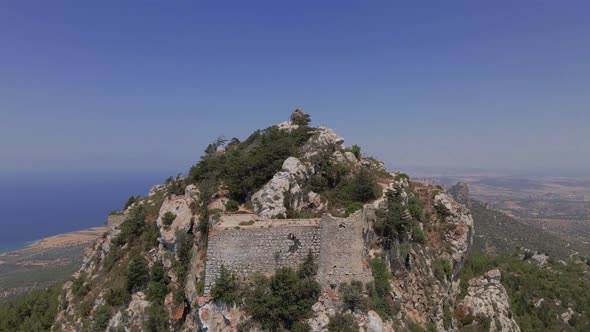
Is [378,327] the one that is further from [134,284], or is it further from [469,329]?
[134,284]

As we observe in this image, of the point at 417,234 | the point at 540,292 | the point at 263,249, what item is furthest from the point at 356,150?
the point at 540,292

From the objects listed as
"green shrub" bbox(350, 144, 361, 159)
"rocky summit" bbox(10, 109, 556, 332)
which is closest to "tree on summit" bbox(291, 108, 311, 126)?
"rocky summit" bbox(10, 109, 556, 332)

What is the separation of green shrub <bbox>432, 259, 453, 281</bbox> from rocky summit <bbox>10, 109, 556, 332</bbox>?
0.36ft

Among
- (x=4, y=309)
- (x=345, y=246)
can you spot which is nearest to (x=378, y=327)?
(x=345, y=246)

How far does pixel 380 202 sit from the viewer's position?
87.1 ft

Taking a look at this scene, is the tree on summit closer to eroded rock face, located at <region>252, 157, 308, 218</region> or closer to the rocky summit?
the rocky summit

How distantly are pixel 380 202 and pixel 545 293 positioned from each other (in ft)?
100

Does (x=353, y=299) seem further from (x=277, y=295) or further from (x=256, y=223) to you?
(x=256, y=223)

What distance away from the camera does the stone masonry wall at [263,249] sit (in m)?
21.5

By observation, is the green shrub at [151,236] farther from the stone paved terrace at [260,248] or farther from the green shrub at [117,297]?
the stone paved terrace at [260,248]

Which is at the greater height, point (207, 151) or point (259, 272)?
point (207, 151)

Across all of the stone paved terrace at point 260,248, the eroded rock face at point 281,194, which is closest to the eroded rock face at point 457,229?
the eroded rock face at point 281,194

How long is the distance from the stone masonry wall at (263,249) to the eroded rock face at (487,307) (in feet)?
58.0

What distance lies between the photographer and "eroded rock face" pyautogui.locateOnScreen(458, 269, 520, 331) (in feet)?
99.2
